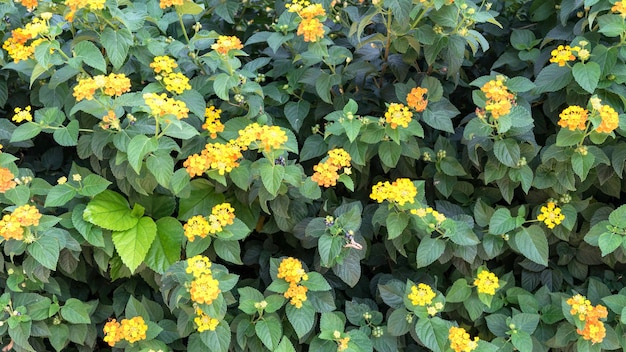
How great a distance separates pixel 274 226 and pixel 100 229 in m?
0.61

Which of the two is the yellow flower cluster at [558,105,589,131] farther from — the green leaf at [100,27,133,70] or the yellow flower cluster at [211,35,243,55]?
the green leaf at [100,27,133,70]

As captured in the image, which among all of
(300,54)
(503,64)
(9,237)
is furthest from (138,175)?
(503,64)

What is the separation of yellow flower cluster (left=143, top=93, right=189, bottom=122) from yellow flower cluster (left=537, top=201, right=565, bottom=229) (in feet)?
4.14

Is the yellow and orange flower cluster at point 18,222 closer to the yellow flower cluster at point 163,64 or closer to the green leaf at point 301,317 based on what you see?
the yellow flower cluster at point 163,64

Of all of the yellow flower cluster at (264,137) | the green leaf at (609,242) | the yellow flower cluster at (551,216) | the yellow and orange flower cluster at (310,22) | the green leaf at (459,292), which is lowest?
the green leaf at (459,292)

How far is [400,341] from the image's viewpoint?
2.22 metres

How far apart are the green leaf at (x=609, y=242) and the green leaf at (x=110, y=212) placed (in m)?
1.54

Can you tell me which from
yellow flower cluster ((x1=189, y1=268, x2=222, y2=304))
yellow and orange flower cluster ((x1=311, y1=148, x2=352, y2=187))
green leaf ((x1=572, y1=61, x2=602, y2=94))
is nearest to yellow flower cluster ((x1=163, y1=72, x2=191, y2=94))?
yellow and orange flower cluster ((x1=311, y1=148, x2=352, y2=187))

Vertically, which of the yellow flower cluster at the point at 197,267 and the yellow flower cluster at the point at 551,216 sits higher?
the yellow flower cluster at the point at 197,267

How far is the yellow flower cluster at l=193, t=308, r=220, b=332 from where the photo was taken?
1.87m

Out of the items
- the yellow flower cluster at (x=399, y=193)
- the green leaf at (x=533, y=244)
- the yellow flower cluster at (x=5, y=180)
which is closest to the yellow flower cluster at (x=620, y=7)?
the green leaf at (x=533, y=244)

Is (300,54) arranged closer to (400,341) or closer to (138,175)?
(138,175)

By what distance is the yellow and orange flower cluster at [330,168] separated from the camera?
1.92 m

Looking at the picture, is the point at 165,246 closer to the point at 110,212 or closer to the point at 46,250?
the point at 110,212
